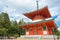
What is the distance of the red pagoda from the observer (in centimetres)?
2256

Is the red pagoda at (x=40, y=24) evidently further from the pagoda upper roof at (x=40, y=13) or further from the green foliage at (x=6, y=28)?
the green foliage at (x=6, y=28)

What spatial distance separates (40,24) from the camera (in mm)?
22688

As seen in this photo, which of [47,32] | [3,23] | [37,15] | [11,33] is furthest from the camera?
[11,33]

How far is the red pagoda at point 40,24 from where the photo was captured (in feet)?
74.0

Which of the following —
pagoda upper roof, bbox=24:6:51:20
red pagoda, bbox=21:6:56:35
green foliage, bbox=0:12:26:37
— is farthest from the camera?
green foliage, bbox=0:12:26:37

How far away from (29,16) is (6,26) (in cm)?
1416

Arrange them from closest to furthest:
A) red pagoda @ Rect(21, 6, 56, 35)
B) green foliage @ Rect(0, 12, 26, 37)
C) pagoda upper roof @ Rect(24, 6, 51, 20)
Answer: red pagoda @ Rect(21, 6, 56, 35) → pagoda upper roof @ Rect(24, 6, 51, 20) → green foliage @ Rect(0, 12, 26, 37)

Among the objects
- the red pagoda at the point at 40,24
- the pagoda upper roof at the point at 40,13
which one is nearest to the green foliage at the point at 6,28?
the pagoda upper roof at the point at 40,13

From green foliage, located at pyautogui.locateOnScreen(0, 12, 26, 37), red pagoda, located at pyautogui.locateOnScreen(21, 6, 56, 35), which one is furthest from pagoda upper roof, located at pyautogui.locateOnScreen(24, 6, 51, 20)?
green foliage, located at pyautogui.locateOnScreen(0, 12, 26, 37)

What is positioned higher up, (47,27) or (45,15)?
(45,15)

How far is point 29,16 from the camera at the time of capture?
88.0 feet

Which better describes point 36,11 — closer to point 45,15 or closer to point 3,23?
point 45,15

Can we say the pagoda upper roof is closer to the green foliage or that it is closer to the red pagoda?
the red pagoda

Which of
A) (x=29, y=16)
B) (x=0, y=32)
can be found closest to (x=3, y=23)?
(x=0, y=32)
